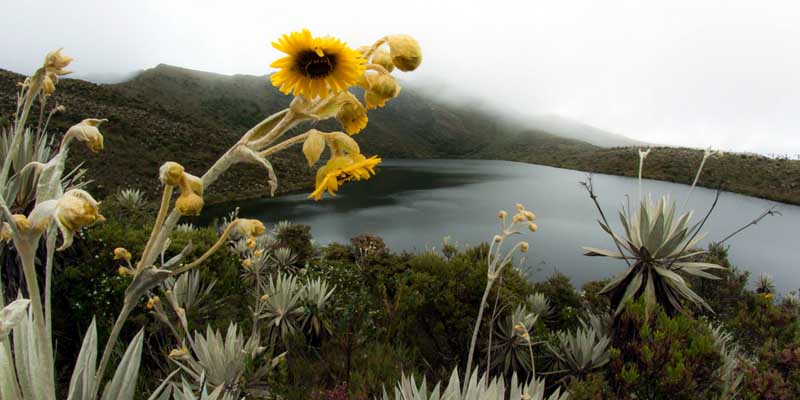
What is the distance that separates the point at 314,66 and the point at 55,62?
83 centimetres

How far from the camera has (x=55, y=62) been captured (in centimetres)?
103

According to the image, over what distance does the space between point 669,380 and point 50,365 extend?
323 cm

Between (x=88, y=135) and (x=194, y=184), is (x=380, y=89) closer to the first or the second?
(x=194, y=184)

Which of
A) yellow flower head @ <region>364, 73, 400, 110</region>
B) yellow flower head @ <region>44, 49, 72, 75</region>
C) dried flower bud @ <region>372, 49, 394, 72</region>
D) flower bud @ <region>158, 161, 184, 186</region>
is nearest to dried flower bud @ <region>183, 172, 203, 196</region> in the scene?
flower bud @ <region>158, 161, 184, 186</region>

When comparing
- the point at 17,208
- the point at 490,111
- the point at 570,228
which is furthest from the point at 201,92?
the point at 490,111

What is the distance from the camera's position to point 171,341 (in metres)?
4.23

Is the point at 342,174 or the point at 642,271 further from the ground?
the point at 342,174

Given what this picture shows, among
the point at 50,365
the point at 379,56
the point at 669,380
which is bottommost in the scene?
the point at 669,380

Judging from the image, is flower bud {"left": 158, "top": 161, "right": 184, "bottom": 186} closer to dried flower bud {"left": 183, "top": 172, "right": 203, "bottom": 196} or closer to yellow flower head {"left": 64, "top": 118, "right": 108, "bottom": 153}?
dried flower bud {"left": 183, "top": 172, "right": 203, "bottom": 196}

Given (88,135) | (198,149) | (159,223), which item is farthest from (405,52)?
(198,149)

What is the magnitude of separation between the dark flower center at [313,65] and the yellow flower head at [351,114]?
8 cm

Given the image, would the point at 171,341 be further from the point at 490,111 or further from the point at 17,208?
the point at 490,111

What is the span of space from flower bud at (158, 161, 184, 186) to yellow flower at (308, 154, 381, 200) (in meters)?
0.29

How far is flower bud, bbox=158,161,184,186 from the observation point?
2.34 feet
